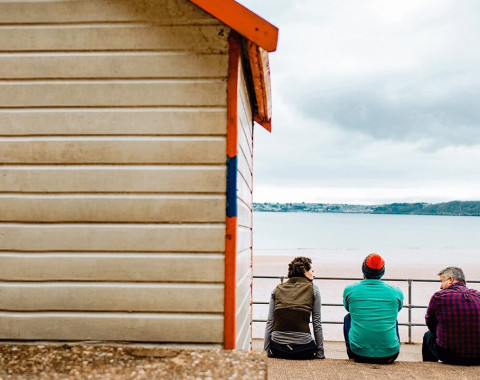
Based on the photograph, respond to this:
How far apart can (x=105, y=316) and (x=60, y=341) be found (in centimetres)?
34

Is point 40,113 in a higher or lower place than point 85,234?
higher

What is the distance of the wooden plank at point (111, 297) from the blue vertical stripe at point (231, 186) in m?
0.49

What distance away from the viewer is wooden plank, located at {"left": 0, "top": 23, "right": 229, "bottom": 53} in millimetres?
3576

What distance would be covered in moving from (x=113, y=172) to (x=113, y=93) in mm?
529

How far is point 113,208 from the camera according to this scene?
354 cm

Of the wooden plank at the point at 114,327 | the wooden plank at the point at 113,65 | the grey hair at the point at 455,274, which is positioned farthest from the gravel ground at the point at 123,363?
the grey hair at the point at 455,274

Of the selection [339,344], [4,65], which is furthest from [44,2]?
[339,344]

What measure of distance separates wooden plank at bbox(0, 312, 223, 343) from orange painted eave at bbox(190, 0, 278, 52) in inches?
70.3

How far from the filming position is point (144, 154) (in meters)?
3.56

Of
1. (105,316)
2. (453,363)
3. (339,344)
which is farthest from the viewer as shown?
(339,344)

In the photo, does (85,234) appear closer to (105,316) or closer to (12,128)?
(105,316)

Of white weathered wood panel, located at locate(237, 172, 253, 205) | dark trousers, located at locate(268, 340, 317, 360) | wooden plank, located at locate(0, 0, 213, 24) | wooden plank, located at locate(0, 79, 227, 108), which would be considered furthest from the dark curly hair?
wooden plank, located at locate(0, 0, 213, 24)

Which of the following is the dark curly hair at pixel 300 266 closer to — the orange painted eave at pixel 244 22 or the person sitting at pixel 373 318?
the person sitting at pixel 373 318

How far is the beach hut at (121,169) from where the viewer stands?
3494 mm
